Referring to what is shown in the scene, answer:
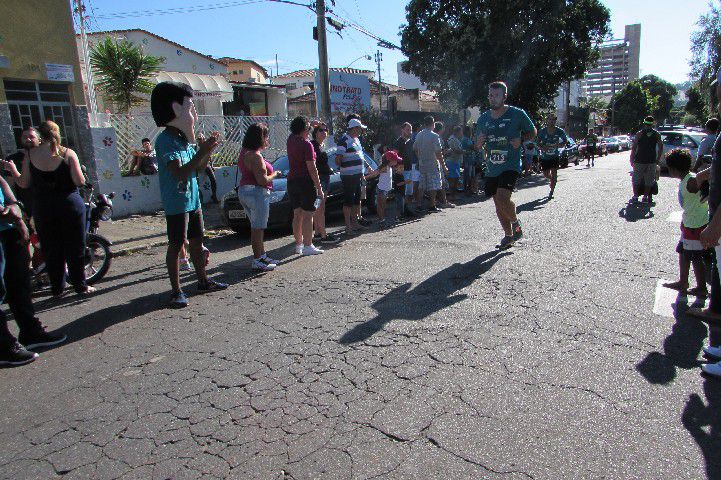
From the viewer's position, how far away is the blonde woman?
196 inches

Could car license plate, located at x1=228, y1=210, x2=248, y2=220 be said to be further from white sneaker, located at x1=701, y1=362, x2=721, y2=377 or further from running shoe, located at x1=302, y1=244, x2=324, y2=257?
white sneaker, located at x1=701, y1=362, x2=721, y2=377

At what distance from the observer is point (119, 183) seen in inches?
448

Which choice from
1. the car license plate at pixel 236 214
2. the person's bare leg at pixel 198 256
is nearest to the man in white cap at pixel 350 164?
the car license plate at pixel 236 214

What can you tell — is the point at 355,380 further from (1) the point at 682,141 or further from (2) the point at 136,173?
(1) the point at 682,141

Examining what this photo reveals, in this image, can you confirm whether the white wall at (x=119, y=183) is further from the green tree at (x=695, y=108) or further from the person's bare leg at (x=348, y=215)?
the green tree at (x=695, y=108)

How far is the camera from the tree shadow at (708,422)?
233 centimetres

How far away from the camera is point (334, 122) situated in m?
16.3

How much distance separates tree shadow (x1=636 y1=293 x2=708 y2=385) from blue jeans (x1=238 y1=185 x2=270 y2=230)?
419 centimetres

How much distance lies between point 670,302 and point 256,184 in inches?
173

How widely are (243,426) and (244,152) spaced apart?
3.79 m

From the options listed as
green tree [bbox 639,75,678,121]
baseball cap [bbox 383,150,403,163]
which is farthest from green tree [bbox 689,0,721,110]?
green tree [bbox 639,75,678,121]

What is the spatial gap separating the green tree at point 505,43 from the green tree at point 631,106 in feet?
156

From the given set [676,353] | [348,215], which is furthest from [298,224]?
[676,353]

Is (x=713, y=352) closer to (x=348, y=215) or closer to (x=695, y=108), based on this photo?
(x=348, y=215)
